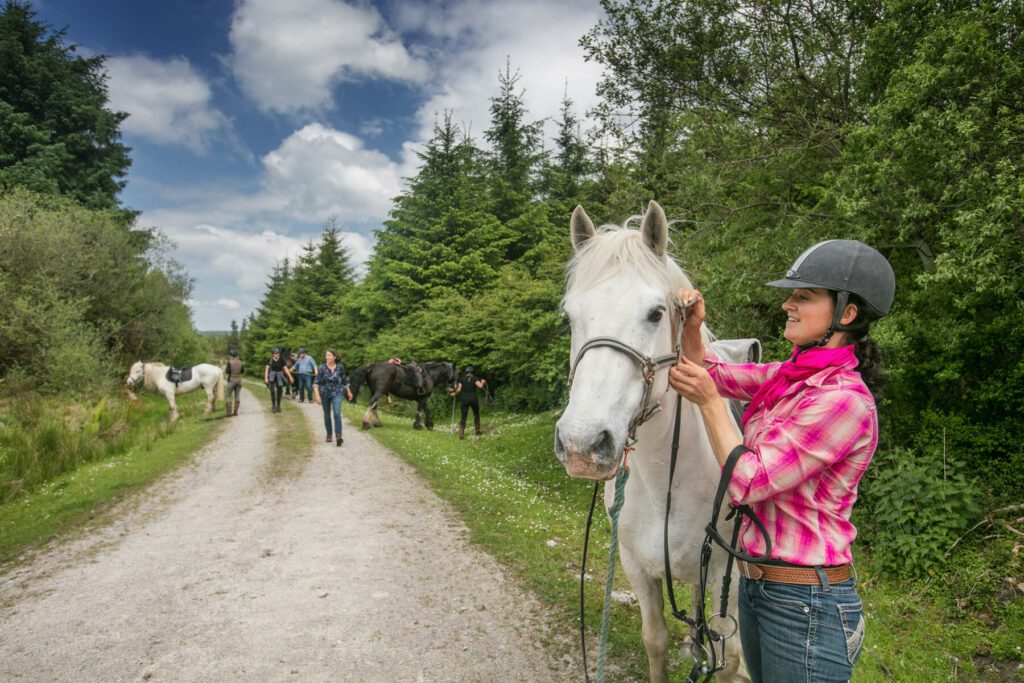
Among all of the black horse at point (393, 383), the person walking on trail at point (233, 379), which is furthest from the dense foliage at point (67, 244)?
the black horse at point (393, 383)

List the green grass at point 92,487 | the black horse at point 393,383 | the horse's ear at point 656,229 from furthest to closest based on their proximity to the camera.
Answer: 1. the black horse at point 393,383
2. the green grass at point 92,487
3. the horse's ear at point 656,229

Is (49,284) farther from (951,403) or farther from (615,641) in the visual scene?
(951,403)

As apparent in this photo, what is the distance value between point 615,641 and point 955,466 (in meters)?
4.39

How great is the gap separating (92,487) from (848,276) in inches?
466

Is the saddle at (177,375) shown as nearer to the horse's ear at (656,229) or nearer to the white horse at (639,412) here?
the white horse at (639,412)

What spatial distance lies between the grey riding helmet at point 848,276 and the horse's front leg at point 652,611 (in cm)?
171

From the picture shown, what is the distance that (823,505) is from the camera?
1.69m

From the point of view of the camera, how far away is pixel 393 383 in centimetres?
1650

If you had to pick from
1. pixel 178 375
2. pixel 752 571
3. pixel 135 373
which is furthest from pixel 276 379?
pixel 752 571

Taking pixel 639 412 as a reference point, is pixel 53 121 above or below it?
above

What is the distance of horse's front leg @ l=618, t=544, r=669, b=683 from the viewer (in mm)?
2883

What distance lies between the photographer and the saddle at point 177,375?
17922mm

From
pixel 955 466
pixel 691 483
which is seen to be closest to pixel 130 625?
pixel 691 483

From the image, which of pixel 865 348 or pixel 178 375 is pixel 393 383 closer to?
pixel 178 375
